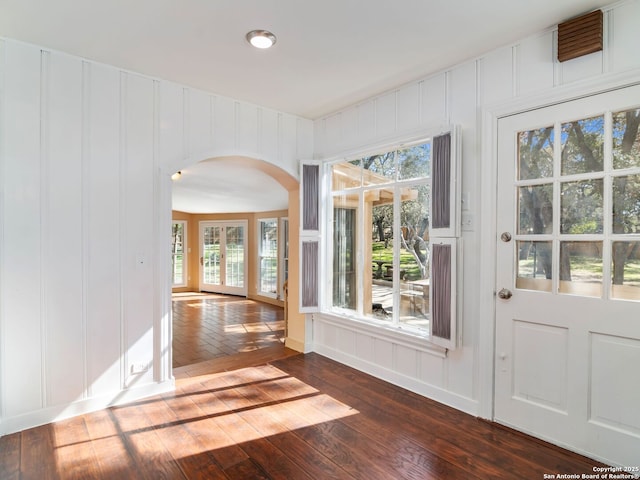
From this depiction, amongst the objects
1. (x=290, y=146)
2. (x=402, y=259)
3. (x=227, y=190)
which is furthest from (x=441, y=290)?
(x=227, y=190)

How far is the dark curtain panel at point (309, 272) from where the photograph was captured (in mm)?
3842

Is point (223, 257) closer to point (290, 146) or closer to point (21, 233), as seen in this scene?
point (290, 146)

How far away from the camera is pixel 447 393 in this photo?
2.79 metres

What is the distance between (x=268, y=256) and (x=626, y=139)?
23.2 ft

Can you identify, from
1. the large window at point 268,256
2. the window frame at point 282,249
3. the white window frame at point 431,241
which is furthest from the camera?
the large window at point 268,256

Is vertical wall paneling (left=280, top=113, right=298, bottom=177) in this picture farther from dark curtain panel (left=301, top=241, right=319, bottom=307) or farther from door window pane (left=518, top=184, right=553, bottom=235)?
door window pane (left=518, top=184, right=553, bottom=235)

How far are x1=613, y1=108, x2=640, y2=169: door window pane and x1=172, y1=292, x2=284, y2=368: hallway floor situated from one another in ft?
12.4

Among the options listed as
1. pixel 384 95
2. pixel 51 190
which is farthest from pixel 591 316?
pixel 51 190

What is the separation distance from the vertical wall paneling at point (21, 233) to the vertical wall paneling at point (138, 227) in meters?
0.57

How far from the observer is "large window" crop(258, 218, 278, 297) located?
26.6 ft

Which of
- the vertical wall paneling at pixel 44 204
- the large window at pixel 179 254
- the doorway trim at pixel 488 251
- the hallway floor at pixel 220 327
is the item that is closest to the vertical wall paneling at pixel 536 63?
the doorway trim at pixel 488 251

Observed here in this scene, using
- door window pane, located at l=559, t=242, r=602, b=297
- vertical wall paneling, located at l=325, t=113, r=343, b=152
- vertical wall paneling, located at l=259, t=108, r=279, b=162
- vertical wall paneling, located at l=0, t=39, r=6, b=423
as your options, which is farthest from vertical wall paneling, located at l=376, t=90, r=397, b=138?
vertical wall paneling, located at l=0, t=39, r=6, b=423

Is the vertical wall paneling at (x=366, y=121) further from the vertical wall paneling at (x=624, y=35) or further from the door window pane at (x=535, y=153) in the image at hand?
the vertical wall paneling at (x=624, y=35)

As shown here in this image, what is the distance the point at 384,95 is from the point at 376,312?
2.06 metres
